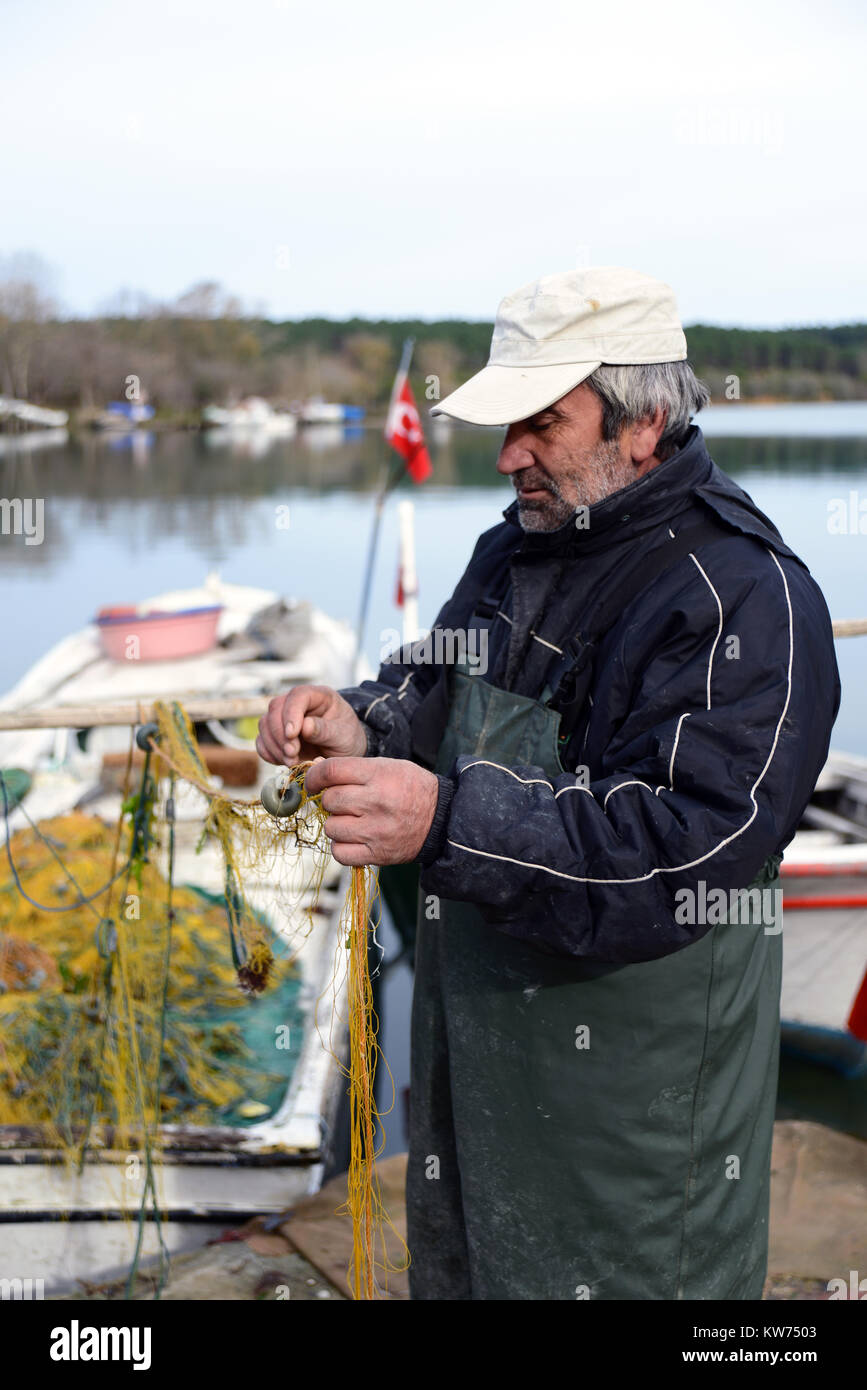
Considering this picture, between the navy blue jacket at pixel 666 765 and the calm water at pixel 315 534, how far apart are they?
219 inches

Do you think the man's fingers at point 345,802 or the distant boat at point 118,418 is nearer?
the man's fingers at point 345,802

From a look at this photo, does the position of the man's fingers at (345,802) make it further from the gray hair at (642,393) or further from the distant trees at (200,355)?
the distant trees at (200,355)

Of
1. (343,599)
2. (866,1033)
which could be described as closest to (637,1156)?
(866,1033)

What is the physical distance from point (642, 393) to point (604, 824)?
86cm

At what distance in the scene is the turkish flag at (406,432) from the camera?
9.60 meters

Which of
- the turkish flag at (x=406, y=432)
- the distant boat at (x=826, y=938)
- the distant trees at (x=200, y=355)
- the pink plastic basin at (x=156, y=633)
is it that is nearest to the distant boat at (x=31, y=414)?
the distant trees at (x=200, y=355)

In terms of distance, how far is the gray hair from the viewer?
2242 mm

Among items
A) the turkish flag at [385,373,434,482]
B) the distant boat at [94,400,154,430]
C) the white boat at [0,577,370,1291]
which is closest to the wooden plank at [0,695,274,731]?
the white boat at [0,577,370,1291]

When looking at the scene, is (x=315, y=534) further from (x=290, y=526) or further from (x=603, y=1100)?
(x=603, y=1100)

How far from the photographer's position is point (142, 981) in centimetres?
453

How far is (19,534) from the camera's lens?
34.9 metres

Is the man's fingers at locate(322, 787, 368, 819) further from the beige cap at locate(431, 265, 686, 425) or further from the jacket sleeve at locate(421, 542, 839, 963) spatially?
the beige cap at locate(431, 265, 686, 425)

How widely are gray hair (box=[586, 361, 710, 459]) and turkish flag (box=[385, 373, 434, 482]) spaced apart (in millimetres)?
7298
